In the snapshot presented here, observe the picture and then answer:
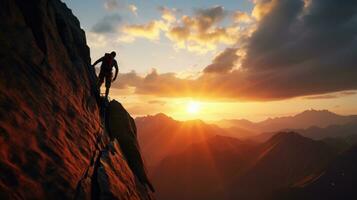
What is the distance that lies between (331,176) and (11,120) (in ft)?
588

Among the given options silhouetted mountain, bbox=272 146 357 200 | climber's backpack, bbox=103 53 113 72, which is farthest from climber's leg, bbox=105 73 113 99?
silhouetted mountain, bbox=272 146 357 200

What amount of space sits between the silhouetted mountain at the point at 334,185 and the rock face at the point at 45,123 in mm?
153270

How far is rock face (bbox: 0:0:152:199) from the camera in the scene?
30.2 ft

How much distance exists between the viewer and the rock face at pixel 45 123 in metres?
9.20

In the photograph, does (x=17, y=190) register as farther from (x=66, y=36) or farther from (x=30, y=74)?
(x=66, y=36)

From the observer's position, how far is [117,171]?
1642 cm

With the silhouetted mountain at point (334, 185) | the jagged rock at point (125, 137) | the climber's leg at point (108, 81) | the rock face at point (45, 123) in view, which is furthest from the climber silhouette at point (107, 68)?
the silhouetted mountain at point (334, 185)

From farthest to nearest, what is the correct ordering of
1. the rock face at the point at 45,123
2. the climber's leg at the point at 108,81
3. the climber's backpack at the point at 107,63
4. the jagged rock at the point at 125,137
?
the jagged rock at the point at 125,137
the climber's leg at the point at 108,81
the climber's backpack at the point at 107,63
the rock face at the point at 45,123

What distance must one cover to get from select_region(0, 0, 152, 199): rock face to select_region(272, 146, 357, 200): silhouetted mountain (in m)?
153

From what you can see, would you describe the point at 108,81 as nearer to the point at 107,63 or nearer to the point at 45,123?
the point at 107,63

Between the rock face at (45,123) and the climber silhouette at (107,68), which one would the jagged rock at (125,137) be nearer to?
the climber silhouette at (107,68)

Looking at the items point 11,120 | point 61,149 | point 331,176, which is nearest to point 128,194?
point 61,149

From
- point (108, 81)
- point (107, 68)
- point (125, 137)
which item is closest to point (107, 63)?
point (107, 68)

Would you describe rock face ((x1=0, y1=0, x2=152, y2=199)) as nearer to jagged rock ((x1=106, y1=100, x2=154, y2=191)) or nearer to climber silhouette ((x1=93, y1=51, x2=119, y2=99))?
climber silhouette ((x1=93, y1=51, x2=119, y2=99))
